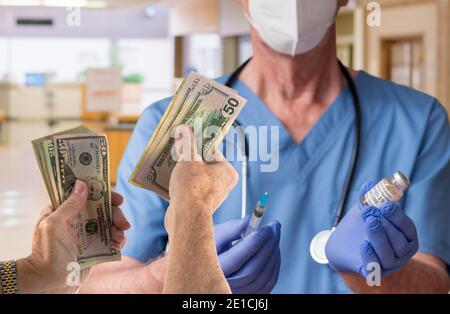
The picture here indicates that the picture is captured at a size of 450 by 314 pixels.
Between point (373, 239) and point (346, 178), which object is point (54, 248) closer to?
point (373, 239)

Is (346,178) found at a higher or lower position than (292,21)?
lower

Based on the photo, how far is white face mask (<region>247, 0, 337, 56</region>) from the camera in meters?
0.68

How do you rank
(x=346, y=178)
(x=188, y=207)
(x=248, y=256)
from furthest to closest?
1. (x=346, y=178)
2. (x=248, y=256)
3. (x=188, y=207)

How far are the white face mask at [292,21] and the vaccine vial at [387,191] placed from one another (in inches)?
7.4

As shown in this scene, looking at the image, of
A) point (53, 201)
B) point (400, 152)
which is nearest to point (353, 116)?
point (400, 152)

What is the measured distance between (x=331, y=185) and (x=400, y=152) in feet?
0.34

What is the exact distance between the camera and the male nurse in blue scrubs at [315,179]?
614 mm

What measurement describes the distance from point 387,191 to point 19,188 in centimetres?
270

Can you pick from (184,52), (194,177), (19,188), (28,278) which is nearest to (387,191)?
(194,177)

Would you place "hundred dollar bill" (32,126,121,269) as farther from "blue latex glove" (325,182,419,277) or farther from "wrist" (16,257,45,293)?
"blue latex glove" (325,182,419,277)

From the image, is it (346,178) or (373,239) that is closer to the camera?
(373,239)

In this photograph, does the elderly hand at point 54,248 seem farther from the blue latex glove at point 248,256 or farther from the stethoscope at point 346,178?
the stethoscope at point 346,178

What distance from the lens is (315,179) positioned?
81cm
